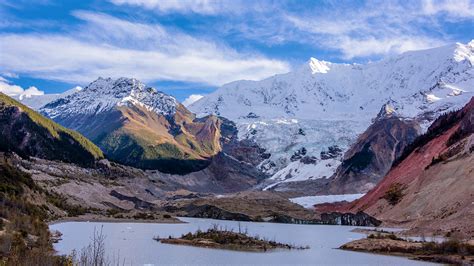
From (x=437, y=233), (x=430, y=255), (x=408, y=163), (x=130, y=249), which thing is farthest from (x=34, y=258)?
(x=408, y=163)

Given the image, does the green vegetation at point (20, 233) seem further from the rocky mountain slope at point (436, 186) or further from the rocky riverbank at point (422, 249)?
the rocky mountain slope at point (436, 186)

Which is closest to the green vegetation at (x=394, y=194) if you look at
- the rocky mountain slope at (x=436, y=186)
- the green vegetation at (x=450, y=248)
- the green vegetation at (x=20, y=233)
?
the rocky mountain slope at (x=436, y=186)

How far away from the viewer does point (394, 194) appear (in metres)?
157

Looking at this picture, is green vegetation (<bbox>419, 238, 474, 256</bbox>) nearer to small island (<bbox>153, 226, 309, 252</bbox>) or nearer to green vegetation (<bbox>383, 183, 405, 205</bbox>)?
small island (<bbox>153, 226, 309, 252</bbox>)

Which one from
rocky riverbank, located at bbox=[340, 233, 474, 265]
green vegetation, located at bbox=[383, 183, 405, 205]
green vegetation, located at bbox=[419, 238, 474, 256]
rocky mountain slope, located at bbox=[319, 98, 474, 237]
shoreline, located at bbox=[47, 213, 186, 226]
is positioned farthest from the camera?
green vegetation, located at bbox=[383, 183, 405, 205]

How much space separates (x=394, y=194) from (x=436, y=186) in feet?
88.6

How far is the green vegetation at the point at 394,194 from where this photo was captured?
153 meters

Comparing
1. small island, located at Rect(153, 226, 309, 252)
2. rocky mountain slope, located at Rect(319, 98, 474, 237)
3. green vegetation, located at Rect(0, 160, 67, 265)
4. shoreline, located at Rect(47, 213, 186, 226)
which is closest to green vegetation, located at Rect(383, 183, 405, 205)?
rocky mountain slope, located at Rect(319, 98, 474, 237)

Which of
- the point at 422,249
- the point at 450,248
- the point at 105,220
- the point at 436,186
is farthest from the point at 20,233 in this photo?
the point at 436,186

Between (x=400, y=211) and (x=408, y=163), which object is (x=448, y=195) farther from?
(x=408, y=163)

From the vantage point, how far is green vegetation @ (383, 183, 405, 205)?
152875 mm

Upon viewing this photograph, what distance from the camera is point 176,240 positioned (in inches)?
3659

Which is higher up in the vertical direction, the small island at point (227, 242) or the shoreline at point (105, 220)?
the shoreline at point (105, 220)

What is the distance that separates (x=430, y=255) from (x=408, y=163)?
4636 inches
